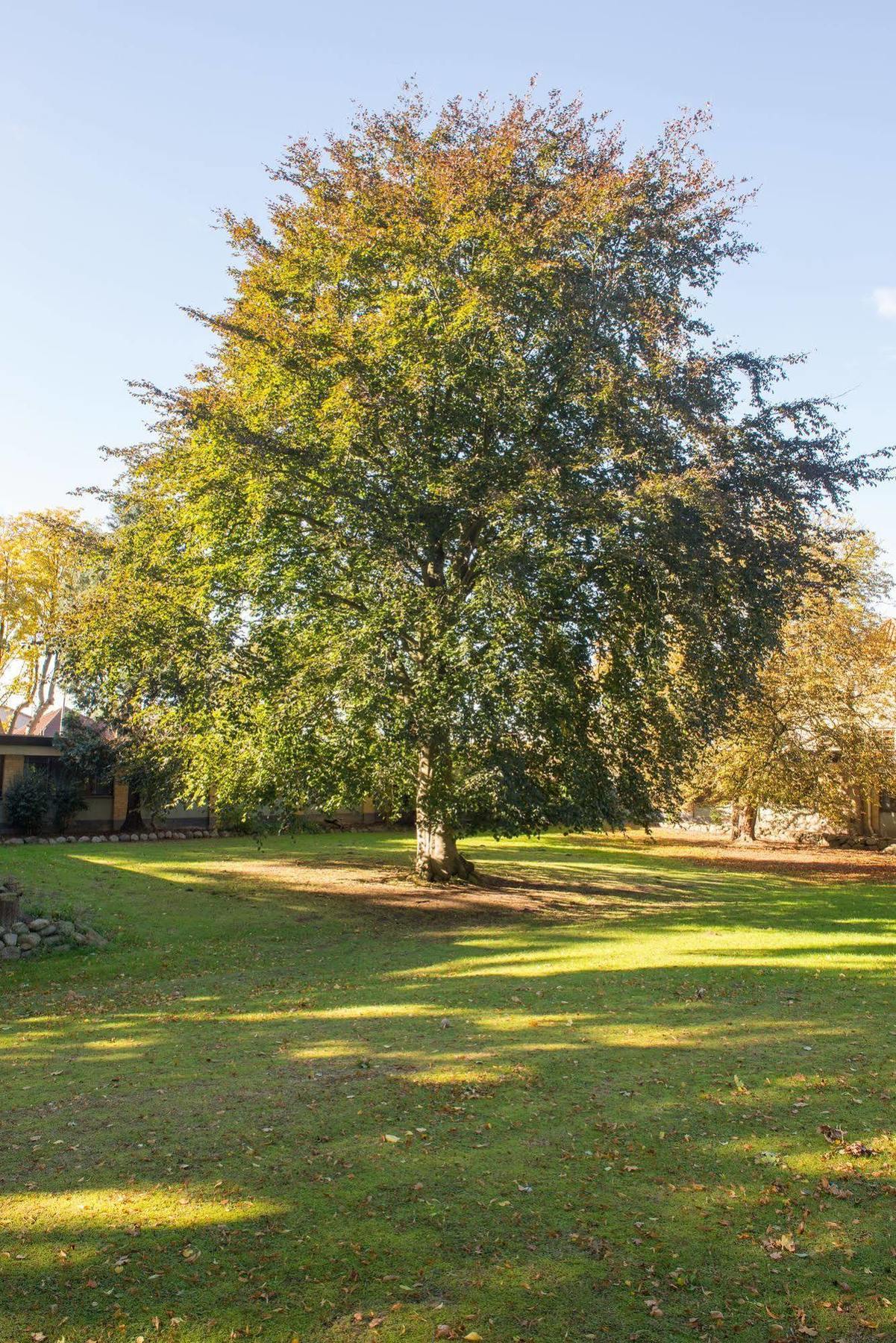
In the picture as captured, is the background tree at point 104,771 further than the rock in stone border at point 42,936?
Yes

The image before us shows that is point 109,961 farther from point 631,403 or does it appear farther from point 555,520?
point 631,403

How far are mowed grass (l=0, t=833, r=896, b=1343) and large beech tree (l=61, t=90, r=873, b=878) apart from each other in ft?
13.6

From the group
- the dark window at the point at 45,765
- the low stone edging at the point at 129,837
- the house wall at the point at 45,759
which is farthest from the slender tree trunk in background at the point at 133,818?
the dark window at the point at 45,765

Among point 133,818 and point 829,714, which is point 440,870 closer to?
point 133,818

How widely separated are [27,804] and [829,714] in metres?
22.1

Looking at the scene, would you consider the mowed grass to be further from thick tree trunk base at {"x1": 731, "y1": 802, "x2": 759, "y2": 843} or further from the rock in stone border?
thick tree trunk base at {"x1": 731, "y1": 802, "x2": 759, "y2": 843}

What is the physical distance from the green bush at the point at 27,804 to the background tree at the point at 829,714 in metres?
17.9

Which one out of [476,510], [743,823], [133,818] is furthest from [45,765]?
[743,823]

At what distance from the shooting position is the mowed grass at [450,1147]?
3.82 metres

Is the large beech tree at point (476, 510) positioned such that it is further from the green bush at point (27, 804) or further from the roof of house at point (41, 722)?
the roof of house at point (41, 722)

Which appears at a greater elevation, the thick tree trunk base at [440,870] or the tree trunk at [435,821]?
the tree trunk at [435,821]

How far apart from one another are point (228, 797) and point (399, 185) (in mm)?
11362

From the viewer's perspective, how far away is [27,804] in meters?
24.3

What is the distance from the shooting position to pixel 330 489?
15320mm
